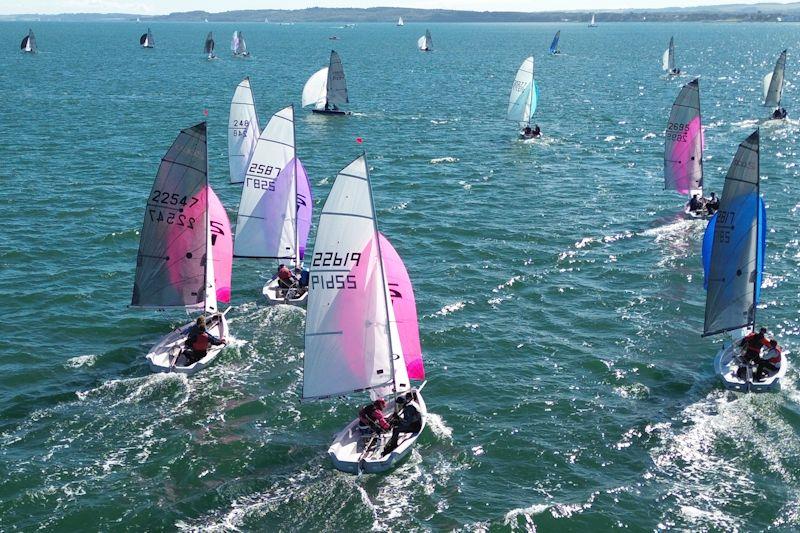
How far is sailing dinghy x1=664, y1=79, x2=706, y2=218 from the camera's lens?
56281mm

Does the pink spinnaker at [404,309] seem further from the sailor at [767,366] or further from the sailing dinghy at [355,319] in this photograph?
the sailor at [767,366]

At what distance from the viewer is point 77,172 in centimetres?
6588

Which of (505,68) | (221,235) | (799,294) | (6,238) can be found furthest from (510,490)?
(505,68)

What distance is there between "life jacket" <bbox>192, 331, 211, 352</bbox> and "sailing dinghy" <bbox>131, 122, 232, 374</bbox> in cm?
45

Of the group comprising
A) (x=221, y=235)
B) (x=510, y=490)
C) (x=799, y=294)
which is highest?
(x=221, y=235)

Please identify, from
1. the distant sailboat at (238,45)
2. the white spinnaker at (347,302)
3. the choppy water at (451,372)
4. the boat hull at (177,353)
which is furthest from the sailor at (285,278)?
the distant sailboat at (238,45)

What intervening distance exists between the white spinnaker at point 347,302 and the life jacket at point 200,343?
6933 mm

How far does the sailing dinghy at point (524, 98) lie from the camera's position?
3231 inches

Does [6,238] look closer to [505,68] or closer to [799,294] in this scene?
[799,294]

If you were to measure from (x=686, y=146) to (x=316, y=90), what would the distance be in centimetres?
5207

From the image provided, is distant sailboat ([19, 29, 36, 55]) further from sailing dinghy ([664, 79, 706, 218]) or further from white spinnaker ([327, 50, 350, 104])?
sailing dinghy ([664, 79, 706, 218])

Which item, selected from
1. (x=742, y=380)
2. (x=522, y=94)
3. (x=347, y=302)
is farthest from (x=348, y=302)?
(x=522, y=94)

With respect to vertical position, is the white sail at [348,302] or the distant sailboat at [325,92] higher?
the distant sailboat at [325,92]

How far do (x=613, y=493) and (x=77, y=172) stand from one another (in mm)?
53591
